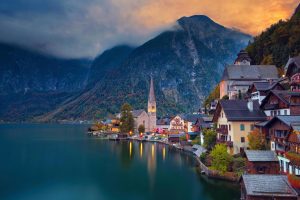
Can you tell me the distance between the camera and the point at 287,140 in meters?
40.4

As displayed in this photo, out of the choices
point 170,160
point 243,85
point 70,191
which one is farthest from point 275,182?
point 243,85

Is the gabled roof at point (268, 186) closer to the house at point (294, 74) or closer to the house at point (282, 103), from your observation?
the house at point (282, 103)

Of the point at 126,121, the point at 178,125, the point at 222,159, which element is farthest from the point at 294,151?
the point at 126,121

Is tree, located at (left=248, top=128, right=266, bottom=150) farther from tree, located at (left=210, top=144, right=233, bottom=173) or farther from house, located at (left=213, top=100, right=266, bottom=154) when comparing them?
house, located at (left=213, top=100, right=266, bottom=154)

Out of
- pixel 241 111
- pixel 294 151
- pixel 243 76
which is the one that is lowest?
pixel 294 151

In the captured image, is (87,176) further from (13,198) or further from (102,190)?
(13,198)

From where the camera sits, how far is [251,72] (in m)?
95.4

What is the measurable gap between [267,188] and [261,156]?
10983 millimetres

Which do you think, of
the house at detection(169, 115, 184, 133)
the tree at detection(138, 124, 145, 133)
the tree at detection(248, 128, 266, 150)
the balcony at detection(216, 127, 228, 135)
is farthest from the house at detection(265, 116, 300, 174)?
the tree at detection(138, 124, 145, 133)

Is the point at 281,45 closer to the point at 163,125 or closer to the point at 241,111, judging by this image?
the point at 241,111

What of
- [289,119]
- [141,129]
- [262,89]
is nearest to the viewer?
[289,119]

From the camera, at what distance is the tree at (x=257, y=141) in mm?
49062

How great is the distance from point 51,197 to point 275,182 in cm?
3249

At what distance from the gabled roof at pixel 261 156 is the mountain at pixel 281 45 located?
191 feet
